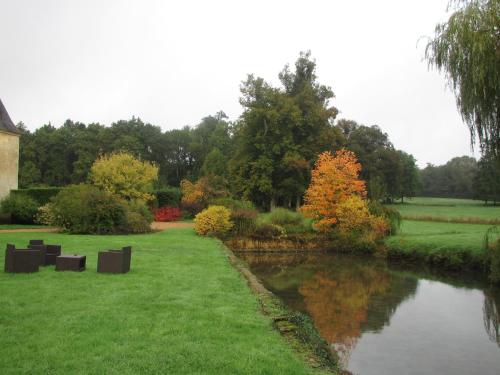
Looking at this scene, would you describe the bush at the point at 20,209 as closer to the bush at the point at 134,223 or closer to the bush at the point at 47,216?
the bush at the point at 47,216

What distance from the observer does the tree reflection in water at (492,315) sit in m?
9.42

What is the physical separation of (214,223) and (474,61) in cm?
1415

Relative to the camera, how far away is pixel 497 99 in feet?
37.4

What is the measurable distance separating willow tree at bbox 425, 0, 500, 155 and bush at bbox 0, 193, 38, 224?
2224 cm

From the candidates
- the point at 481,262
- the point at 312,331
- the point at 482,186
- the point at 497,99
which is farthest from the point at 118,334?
the point at 482,186

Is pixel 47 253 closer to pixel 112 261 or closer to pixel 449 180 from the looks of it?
pixel 112 261

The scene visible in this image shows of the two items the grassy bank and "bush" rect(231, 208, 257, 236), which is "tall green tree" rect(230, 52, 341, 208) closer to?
"bush" rect(231, 208, 257, 236)

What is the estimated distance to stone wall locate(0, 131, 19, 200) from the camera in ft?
96.9

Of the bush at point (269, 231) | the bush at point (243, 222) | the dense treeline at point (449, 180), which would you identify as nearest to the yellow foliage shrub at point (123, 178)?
the bush at point (243, 222)

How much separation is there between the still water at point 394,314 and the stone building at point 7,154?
20.4 m

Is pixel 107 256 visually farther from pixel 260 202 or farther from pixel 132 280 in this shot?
pixel 260 202

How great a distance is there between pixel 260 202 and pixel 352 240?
20.7 m

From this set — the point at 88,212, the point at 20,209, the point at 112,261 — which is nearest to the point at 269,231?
the point at 88,212

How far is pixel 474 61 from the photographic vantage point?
11125mm
